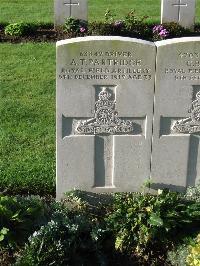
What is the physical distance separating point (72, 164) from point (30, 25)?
27.9 feet

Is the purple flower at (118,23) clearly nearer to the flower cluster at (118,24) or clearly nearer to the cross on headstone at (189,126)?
the flower cluster at (118,24)

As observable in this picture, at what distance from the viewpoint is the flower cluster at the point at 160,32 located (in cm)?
1303

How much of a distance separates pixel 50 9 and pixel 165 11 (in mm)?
4396

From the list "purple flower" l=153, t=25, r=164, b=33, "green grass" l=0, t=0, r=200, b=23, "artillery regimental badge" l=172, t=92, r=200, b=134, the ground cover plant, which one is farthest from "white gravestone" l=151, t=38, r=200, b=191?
"green grass" l=0, t=0, r=200, b=23

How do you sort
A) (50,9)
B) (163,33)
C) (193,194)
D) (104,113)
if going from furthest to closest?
(50,9) < (163,33) < (193,194) < (104,113)

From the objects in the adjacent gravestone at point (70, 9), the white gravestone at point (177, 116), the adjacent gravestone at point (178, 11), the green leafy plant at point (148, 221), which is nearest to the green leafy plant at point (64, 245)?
the green leafy plant at point (148, 221)

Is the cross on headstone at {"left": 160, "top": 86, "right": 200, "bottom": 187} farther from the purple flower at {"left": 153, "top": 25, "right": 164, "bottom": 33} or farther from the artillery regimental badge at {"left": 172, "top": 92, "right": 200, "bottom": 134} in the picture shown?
the purple flower at {"left": 153, "top": 25, "right": 164, "bottom": 33}

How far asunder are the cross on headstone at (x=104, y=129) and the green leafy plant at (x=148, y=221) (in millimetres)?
485

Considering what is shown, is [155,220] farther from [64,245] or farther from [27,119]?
[27,119]

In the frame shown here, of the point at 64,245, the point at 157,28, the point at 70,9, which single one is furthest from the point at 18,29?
the point at 64,245

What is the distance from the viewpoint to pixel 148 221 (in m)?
5.27

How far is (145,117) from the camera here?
5.63 metres

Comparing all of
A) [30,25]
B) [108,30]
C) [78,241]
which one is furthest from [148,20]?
[78,241]

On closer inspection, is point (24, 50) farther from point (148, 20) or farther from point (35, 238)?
point (35, 238)
